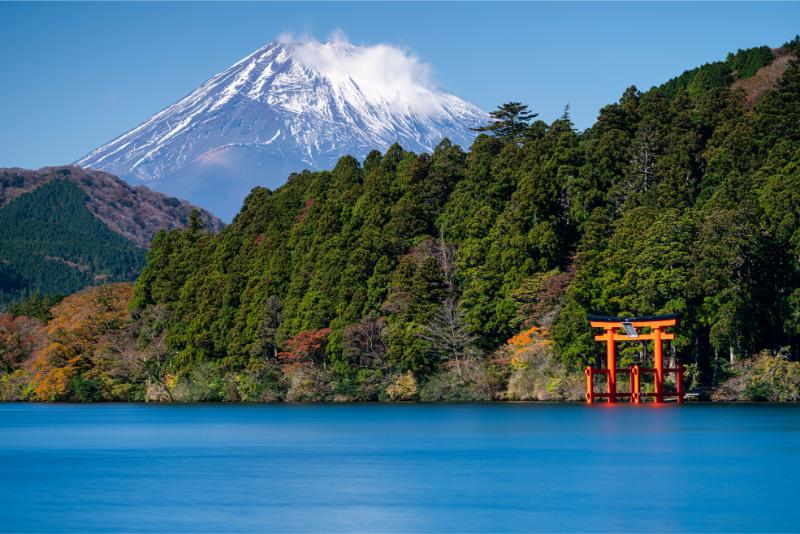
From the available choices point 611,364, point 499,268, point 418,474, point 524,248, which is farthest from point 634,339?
point 418,474

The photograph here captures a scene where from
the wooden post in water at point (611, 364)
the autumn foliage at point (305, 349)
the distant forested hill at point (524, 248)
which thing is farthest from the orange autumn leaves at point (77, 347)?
the wooden post in water at point (611, 364)

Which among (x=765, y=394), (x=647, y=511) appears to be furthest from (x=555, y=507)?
(x=765, y=394)

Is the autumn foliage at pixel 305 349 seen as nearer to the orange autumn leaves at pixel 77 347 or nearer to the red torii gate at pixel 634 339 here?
the orange autumn leaves at pixel 77 347

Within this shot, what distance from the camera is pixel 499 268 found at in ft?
222

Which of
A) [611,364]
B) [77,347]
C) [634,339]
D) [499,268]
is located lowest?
[611,364]

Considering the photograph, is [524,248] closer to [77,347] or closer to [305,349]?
[305,349]

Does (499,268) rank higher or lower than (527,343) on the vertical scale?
higher

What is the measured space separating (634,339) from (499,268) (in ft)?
38.8

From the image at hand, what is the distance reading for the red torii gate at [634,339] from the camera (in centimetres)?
5706

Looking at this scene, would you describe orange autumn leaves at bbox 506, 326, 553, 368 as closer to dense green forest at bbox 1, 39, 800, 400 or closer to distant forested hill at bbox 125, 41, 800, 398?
dense green forest at bbox 1, 39, 800, 400

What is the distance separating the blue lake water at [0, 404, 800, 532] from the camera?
77.6 ft

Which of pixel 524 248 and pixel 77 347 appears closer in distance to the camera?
pixel 524 248

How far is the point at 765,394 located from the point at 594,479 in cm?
3215

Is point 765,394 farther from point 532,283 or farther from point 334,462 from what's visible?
point 334,462
